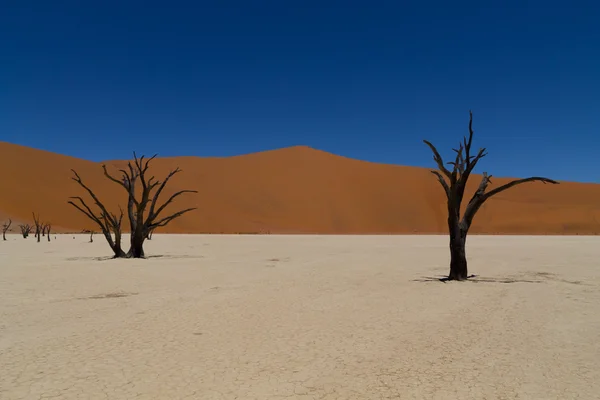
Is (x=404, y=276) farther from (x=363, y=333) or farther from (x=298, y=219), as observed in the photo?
(x=298, y=219)

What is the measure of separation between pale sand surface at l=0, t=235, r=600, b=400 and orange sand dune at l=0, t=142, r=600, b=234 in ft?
166

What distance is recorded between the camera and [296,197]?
73188 mm

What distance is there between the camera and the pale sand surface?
14.0 ft

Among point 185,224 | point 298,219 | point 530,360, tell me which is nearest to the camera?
point 530,360

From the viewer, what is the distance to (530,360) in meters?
5.07

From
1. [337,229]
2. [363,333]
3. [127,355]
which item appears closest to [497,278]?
[363,333]

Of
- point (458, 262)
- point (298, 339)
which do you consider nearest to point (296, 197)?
point (458, 262)

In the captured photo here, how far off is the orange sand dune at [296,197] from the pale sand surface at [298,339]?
50593 mm

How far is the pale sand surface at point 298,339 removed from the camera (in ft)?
14.0

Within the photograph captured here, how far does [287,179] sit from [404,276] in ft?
222

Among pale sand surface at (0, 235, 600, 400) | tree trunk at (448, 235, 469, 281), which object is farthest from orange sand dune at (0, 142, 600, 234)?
pale sand surface at (0, 235, 600, 400)

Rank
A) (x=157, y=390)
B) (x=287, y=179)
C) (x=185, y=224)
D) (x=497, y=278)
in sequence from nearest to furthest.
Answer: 1. (x=157, y=390)
2. (x=497, y=278)
3. (x=185, y=224)
4. (x=287, y=179)

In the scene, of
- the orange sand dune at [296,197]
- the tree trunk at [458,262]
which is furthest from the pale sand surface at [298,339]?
the orange sand dune at [296,197]

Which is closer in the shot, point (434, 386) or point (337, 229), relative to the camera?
point (434, 386)
